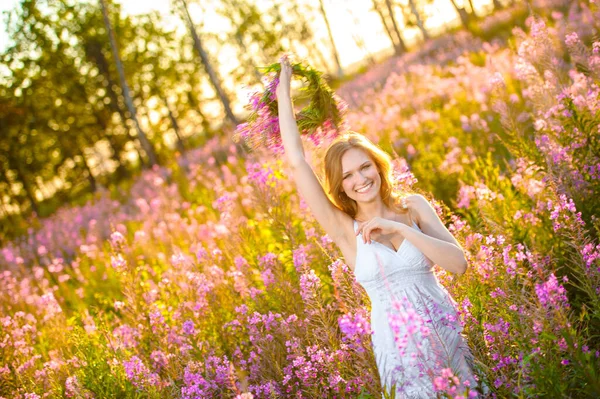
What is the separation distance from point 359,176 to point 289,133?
0.51 m

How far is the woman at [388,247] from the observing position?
108 inches

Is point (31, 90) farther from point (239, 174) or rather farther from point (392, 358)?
point (392, 358)

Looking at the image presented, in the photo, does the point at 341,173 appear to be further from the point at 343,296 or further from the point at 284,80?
the point at 343,296

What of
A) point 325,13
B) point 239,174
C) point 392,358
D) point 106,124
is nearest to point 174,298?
point 392,358

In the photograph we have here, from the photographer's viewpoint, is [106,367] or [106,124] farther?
[106,124]

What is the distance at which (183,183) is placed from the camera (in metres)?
13.6

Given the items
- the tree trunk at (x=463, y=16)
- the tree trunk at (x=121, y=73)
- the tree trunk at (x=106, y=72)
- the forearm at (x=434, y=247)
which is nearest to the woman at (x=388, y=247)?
the forearm at (x=434, y=247)

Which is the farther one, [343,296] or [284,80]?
[343,296]

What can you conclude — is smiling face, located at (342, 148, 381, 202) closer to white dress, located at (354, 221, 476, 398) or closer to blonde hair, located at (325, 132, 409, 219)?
blonde hair, located at (325, 132, 409, 219)

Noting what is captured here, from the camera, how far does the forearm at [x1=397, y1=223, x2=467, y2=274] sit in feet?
9.23

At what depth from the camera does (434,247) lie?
9.24ft

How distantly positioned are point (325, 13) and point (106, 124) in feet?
51.3

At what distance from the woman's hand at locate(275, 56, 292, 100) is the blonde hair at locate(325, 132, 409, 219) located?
44cm

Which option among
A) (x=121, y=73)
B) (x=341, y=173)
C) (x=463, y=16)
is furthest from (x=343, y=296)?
(x=463, y=16)
